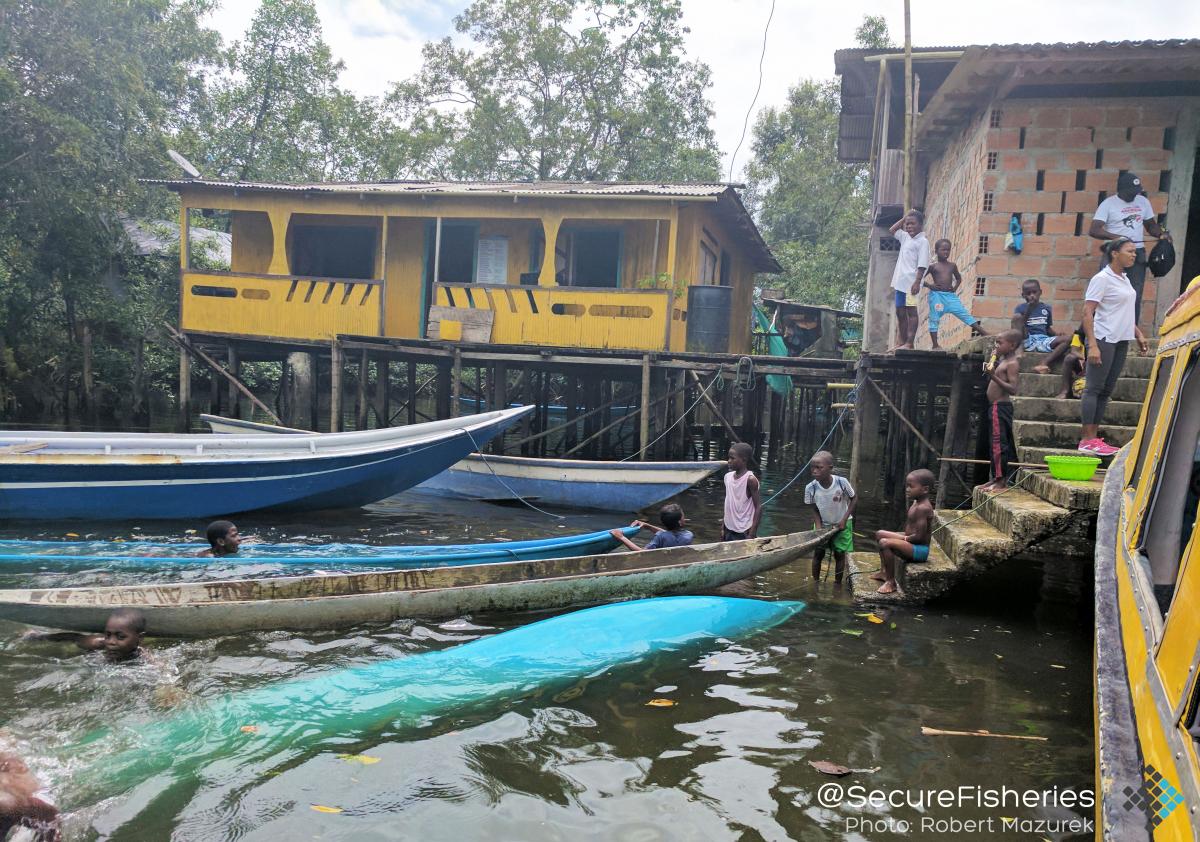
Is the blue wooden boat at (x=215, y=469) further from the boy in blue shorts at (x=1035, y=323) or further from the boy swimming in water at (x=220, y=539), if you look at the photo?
the boy in blue shorts at (x=1035, y=323)

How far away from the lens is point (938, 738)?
4.15m

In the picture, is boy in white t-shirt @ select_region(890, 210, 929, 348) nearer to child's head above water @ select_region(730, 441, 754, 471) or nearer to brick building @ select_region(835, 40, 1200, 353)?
brick building @ select_region(835, 40, 1200, 353)

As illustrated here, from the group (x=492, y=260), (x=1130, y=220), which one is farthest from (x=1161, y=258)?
(x=492, y=260)

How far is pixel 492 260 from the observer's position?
51.4 feet

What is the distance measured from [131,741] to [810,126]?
3042 centimetres

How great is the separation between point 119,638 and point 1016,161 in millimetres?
9808

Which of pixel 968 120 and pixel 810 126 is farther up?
pixel 810 126

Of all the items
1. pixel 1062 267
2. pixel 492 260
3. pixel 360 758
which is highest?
pixel 492 260

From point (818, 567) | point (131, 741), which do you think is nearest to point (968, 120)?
point (818, 567)

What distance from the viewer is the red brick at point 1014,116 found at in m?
9.28

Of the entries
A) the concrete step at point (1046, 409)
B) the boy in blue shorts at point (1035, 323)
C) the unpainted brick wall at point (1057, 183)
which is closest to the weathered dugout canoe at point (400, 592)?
the concrete step at point (1046, 409)

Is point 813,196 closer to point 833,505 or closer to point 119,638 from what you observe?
point 833,505

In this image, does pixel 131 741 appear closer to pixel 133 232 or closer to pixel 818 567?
pixel 818 567

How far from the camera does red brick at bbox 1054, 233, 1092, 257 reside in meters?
9.10
